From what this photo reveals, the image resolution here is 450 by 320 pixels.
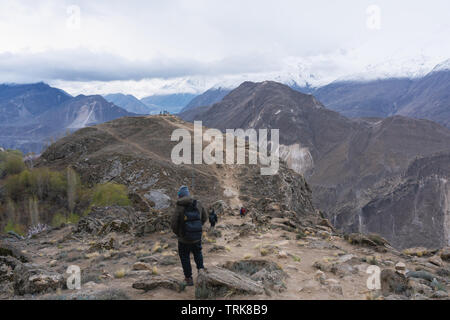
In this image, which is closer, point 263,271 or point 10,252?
point 263,271

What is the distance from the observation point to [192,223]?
6578 millimetres

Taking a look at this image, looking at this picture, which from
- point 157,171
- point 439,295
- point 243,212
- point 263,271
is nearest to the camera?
point 439,295

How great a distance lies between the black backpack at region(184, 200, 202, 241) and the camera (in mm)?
6559

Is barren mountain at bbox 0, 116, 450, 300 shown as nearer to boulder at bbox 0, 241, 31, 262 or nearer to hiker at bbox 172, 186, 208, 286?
boulder at bbox 0, 241, 31, 262

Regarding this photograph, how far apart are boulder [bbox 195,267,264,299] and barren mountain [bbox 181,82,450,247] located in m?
74.0

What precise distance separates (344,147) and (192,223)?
462ft

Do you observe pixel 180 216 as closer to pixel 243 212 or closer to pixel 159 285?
pixel 159 285

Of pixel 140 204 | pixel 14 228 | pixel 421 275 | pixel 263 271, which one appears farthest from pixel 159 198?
pixel 421 275

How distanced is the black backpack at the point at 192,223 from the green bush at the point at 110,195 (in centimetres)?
2302

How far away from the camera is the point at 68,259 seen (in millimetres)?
11195

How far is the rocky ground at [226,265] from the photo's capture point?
650 cm

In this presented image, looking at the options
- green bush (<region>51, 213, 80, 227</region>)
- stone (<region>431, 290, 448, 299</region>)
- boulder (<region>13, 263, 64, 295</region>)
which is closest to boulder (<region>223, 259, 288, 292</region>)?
stone (<region>431, 290, 448, 299</region>)

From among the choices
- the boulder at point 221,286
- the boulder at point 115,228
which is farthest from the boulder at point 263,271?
the boulder at point 115,228

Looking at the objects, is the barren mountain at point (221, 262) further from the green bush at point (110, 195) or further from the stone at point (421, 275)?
the green bush at point (110, 195)
